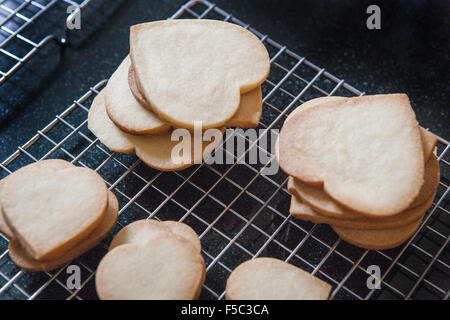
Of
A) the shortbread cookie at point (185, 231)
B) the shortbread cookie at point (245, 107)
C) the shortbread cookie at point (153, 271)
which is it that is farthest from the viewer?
the shortbread cookie at point (245, 107)

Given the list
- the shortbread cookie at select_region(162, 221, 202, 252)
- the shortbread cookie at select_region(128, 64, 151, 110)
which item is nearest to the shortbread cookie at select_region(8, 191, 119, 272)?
the shortbread cookie at select_region(162, 221, 202, 252)

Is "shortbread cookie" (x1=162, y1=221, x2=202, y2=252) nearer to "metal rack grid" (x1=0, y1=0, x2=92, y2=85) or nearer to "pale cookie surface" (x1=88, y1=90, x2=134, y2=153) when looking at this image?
"pale cookie surface" (x1=88, y1=90, x2=134, y2=153)

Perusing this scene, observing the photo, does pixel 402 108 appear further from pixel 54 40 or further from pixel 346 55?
pixel 54 40

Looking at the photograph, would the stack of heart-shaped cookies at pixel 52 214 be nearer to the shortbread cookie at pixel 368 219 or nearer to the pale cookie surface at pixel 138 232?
the pale cookie surface at pixel 138 232

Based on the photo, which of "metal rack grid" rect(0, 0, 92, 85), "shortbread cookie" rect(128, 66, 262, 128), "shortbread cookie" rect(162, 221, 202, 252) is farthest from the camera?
"metal rack grid" rect(0, 0, 92, 85)

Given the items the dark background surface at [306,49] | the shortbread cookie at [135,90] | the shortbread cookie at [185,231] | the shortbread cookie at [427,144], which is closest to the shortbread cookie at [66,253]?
the shortbread cookie at [185,231]
